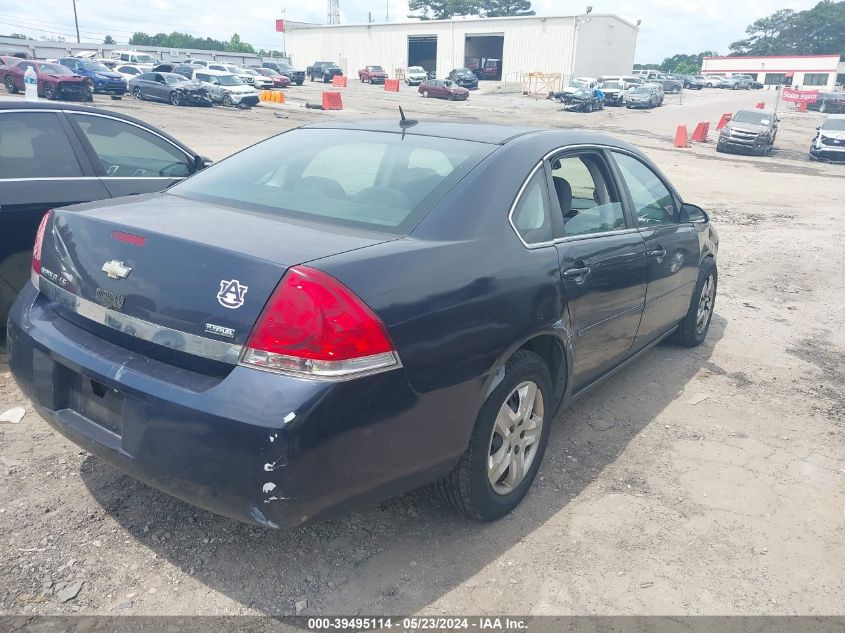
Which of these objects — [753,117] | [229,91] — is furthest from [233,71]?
[753,117]

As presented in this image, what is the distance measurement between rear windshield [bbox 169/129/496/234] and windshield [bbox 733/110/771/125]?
1074 inches

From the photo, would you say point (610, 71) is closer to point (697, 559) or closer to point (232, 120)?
point (232, 120)

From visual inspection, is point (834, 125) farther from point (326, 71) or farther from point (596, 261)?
point (326, 71)

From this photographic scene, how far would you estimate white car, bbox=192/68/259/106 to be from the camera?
3441 cm

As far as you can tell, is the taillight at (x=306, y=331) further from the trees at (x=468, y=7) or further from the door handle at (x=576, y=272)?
the trees at (x=468, y=7)

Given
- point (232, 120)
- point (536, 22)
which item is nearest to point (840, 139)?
point (232, 120)

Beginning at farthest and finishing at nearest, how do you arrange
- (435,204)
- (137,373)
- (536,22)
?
(536,22)
(435,204)
(137,373)

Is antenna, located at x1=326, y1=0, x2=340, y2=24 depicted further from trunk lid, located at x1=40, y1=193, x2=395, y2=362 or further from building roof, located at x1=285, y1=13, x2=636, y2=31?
trunk lid, located at x1=40, y1=193, x2=395, y2=362

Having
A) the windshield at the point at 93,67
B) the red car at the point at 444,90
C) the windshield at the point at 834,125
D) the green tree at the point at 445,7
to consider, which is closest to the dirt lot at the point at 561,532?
the windshield at the point at 834,125

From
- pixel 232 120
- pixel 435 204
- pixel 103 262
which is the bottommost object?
pixel 232 120

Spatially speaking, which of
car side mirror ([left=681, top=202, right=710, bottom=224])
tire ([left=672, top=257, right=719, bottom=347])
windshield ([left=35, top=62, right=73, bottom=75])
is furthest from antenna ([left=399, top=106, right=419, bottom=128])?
windshield ([left=35, top=62, right=73, bottom=75])

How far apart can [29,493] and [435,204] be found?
221 cm

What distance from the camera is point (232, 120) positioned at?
28.1 meters

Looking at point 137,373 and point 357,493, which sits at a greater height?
point 137,373
